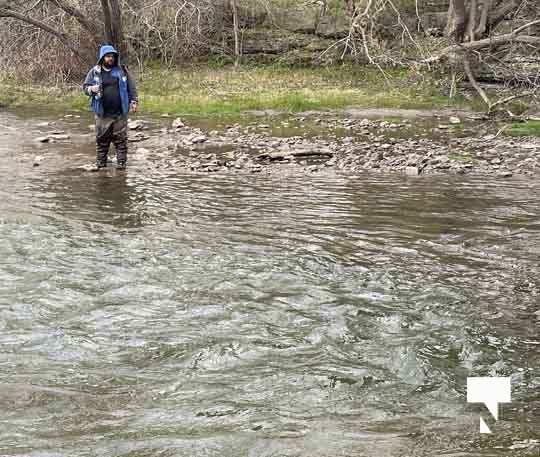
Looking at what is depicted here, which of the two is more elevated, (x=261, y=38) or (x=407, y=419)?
(x=261, y=38)

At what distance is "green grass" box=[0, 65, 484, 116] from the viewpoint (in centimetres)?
1889

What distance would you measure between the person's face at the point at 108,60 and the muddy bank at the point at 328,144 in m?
1.73

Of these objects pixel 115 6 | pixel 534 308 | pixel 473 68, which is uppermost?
pixel 115 6

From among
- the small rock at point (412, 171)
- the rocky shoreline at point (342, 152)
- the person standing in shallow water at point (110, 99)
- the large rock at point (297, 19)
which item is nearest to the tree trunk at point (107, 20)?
the rocky shoreline at point (342, 152)

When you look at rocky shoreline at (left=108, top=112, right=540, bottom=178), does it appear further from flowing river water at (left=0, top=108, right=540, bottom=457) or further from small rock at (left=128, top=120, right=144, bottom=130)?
flowing river water at (left=0, top=108, right=540, bottom=457)

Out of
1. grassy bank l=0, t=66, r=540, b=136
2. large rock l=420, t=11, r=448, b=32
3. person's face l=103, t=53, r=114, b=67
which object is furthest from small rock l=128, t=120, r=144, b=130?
large rock l=420, t=11, r=448, b=32

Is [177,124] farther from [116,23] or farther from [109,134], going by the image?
[116,23]

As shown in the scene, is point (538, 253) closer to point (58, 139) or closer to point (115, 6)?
point (58, 139)

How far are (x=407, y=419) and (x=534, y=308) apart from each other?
8.09 ft

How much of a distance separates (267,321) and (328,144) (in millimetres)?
9239

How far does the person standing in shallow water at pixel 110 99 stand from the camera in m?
11.6

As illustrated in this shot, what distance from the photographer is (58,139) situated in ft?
51.0

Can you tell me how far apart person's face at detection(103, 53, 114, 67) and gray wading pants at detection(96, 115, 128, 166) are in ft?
3.01

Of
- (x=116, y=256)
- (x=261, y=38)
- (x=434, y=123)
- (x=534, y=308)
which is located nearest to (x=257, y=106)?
(x=434, y=123)
